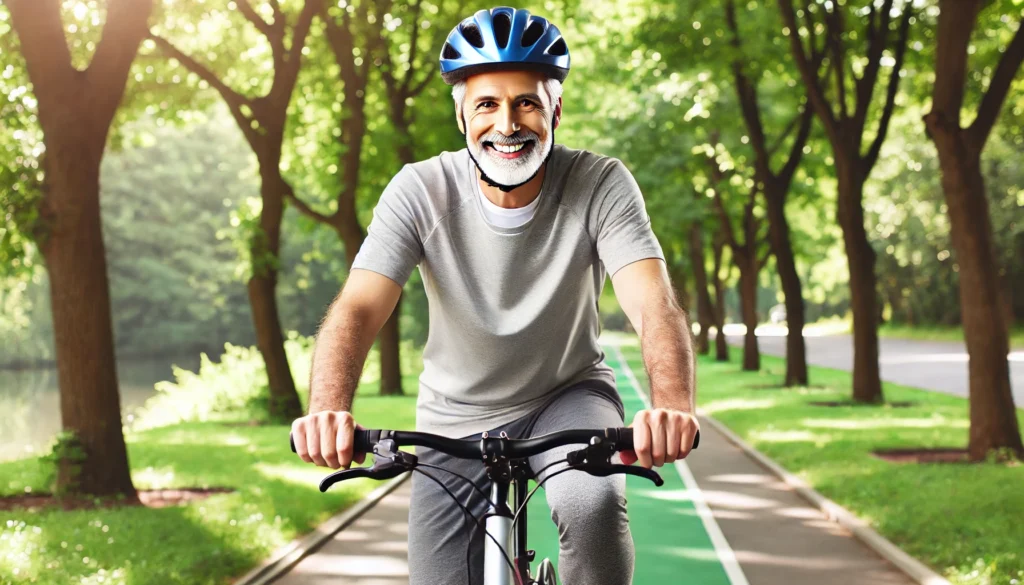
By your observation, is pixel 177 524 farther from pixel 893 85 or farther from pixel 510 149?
pixel 893 85

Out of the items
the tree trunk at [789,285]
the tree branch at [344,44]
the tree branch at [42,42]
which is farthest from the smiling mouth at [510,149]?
the tree trunk at [789,285]

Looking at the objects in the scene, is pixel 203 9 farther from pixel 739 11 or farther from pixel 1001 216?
pixel 1001 216

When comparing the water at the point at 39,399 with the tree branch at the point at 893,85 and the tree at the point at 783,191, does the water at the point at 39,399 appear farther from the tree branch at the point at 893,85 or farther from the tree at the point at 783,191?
the tree at the point at 783,191

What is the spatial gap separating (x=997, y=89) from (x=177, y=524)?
8.44 metres

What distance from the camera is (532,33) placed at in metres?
3.31

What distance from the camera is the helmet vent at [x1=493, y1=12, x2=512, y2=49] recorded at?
328 centimetres

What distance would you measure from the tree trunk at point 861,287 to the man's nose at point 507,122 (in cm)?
1593

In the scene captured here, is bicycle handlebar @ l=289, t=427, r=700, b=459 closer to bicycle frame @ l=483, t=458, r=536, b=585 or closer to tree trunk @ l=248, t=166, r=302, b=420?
bicycle frame @ l=483, t=458, r=536, b=585

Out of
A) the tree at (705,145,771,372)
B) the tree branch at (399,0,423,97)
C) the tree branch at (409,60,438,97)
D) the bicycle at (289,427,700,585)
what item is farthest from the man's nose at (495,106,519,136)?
the tree at (705,145,771,372)

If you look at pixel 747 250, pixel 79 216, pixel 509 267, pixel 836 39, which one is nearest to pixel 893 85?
pixel 836 39

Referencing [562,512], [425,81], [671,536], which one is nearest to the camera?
[562,512]

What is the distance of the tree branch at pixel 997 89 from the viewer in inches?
458

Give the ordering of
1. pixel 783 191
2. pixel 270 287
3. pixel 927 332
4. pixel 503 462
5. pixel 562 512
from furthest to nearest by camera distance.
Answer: pixel 927 332, pixel 783 191, pixel 270 287, pixel 562 512, pixel 503 462

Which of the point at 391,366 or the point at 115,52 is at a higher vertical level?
the point at 115,52
